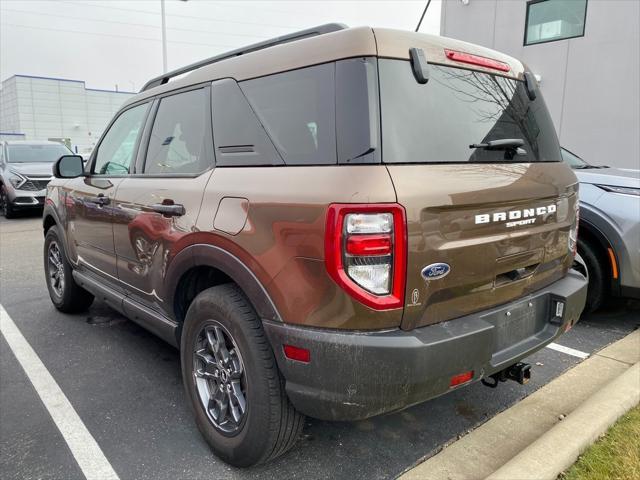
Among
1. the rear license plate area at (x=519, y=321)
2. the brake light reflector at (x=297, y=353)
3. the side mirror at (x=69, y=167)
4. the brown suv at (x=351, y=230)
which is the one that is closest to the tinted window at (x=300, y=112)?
the brown suv at (x=351, y=230)

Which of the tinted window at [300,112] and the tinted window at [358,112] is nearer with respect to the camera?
the tinted window at [358,112]

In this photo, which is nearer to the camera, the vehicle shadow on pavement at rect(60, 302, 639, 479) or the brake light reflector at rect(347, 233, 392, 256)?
the brake light reflector at rect(347, 233, 392, 256)

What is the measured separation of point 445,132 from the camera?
82.8 inches

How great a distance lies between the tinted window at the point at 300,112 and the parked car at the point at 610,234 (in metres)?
3.10

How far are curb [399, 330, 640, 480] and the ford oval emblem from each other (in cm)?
95

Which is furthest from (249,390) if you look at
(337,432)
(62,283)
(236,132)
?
(62,283)

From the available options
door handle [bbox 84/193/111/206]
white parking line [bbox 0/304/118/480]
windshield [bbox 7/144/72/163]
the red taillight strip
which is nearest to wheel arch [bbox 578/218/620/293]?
the red taillight strip

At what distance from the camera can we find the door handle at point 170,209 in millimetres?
2537

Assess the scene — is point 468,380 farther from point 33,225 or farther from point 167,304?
point 33,225

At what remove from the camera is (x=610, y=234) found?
3994mm

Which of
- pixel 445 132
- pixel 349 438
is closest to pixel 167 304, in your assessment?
pixel 349 438

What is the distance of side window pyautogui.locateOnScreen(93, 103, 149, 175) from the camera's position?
3338mm

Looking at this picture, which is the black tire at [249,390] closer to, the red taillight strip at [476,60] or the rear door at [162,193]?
the rear door at [162,193]

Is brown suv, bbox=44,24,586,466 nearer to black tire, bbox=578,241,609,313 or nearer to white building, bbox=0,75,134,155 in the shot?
black tire, bbox=578,241,609,313
